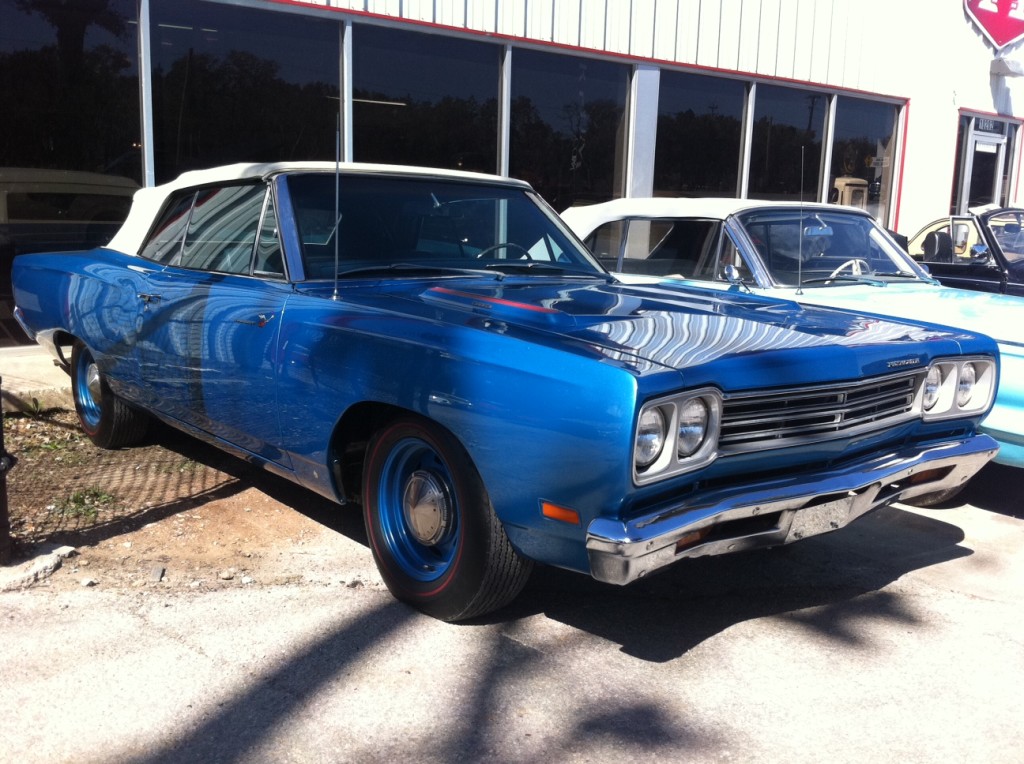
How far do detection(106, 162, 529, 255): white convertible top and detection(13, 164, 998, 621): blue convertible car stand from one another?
24 mm

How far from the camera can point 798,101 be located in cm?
1196

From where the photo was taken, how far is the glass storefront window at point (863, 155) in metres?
12.5

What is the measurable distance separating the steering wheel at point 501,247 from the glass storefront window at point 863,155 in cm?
930

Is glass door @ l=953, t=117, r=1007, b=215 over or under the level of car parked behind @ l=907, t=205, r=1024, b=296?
over

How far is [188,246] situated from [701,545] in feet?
9.79

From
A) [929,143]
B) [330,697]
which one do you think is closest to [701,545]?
[330,697]

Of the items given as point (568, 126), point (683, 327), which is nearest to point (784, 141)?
point (568, 126)

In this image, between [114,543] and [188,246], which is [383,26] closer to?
[188,246]

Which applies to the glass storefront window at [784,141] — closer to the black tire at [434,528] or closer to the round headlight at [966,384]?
the round headlight at [966,384]

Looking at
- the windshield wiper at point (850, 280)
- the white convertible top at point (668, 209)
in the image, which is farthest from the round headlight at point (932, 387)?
the white convertible top at point (668, 209)

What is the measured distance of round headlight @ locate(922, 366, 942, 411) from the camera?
3.63 meters

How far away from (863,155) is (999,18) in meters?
3.30

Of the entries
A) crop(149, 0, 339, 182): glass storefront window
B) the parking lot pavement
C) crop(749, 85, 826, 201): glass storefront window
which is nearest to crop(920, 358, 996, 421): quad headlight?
the parking lot pavement

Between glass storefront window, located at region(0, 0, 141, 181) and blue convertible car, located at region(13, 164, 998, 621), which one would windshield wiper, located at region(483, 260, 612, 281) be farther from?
A: glass storefront window, located at region(0, 0, 141, 181)
